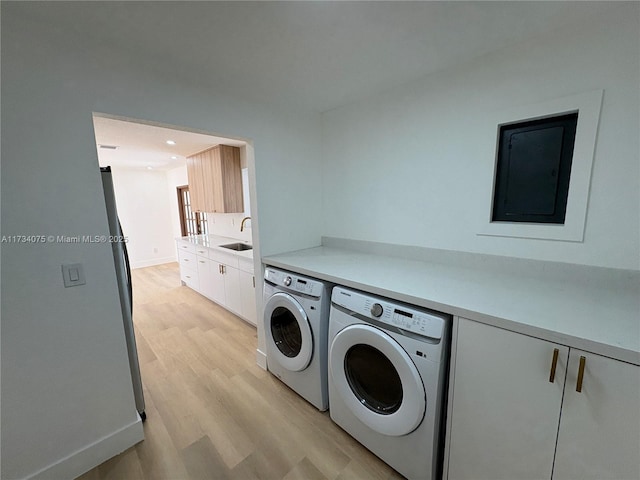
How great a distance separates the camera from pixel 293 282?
1.73 metres

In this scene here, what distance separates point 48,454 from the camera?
1295mm

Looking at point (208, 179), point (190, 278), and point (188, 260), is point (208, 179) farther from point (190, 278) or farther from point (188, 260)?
point (190, 278)

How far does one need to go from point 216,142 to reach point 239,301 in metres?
2.01

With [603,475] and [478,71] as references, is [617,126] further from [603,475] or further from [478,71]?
[603,475]

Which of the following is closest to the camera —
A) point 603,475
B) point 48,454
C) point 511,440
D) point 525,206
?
point 603,475

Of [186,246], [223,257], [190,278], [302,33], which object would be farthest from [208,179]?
[302,33]

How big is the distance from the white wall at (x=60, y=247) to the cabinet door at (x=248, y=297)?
1.35 meters

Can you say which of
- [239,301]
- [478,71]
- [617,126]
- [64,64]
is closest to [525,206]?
[617,126]

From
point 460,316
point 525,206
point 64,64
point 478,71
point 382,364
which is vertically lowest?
point 382,364

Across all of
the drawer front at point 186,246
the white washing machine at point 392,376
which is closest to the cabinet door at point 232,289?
the drawer front at point 186,246

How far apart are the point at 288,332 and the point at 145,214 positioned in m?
5.32

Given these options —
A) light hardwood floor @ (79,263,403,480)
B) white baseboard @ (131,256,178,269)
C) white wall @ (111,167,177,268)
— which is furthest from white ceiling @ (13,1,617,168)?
white baseboard @ (131,256,178,269)

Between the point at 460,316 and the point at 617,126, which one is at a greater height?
the point at 617,126

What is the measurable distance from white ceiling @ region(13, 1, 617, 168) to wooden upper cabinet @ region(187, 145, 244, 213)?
185 cm
